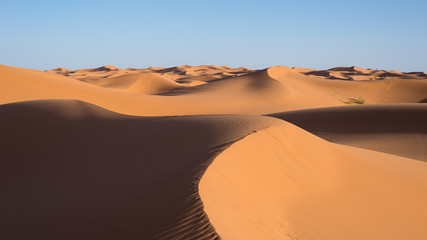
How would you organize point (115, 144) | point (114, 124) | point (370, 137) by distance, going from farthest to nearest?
point (370, 137) → point (114, 124) → point (115, 144)

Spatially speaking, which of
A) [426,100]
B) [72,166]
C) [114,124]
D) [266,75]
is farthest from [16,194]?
[426,100]

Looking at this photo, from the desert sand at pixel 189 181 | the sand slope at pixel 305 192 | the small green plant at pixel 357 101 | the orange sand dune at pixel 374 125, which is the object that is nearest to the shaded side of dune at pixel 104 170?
→ the desert sand at pixel 189 181

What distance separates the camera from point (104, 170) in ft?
24.8

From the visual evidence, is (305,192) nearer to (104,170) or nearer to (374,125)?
(104,170)

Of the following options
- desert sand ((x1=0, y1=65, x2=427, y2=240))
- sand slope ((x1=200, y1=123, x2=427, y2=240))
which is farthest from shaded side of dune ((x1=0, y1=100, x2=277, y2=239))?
sand slope ((x1=200, y1=123, x2=427, y2=240))

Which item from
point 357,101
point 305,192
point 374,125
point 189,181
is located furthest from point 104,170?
point 357,101

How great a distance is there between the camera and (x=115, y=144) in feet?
29.6

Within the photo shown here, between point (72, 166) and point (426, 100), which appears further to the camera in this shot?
point (426, 100)

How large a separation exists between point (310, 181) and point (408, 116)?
14952 mm

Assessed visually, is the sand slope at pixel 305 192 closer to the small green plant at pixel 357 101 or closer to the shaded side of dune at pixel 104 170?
the shaded side of dune at pixel 104 170

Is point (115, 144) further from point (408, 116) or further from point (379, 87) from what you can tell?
point (379, 87)

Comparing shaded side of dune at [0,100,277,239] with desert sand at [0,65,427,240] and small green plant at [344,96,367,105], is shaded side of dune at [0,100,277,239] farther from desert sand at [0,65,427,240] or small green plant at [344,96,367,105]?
small green plant at [344,96,367,105]

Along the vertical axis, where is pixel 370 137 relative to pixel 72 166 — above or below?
below

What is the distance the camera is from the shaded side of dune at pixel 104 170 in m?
4.83
